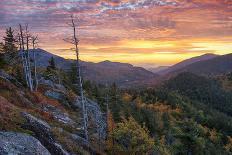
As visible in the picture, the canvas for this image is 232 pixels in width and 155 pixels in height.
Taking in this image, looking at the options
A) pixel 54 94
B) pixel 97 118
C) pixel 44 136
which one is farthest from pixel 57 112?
pixel 44 136

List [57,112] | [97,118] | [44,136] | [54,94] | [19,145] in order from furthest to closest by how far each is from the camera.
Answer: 1. [54,94]
2. [97,118]
3. [57,112]
4. [44,136]
5. [19,145]

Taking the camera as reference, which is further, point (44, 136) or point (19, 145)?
point (44, 136)

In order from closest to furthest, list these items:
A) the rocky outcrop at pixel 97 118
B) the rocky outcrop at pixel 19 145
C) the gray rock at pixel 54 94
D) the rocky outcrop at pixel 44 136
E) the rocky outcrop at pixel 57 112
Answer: the rocky outcrop at pixel 19 145 < the rocky outcrop at pixel 44 136 < the rocky outcrop at pixel 97 118 < the rocky outcrop at pixel 57 112 < the gray rock at pixel 54 94

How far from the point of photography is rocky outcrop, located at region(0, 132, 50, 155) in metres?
21.3

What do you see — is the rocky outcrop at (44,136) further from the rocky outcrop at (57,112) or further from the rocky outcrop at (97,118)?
the rocky outcrop at (57,112)

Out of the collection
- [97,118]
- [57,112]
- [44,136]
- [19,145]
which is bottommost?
[97,118]

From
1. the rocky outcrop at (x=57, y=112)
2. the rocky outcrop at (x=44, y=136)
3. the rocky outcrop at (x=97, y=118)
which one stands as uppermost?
the rocky outcrop at (x=44, y=136)

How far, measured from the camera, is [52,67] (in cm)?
9712

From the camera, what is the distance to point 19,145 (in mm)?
22594

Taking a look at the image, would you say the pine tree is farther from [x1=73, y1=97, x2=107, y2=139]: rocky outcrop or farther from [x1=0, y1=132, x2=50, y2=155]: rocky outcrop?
[x1=0, y1=132, x2=50, y2=155]: rocky outcrop

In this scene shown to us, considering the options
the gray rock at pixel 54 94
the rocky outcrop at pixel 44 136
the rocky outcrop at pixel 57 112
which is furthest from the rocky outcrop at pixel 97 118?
the rocky outcrop at pixel 44 136

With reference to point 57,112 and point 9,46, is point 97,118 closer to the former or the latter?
point 57,112

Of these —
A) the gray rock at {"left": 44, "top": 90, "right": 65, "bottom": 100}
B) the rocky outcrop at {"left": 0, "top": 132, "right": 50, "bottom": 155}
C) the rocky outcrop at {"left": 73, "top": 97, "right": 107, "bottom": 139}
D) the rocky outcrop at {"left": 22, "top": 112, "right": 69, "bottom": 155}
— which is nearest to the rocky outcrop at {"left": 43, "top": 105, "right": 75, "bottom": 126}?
the rocky outcrop at {"left": 73, "top": 97, "right": 107, "bottom": 139}

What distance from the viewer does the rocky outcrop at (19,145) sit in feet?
69.9
